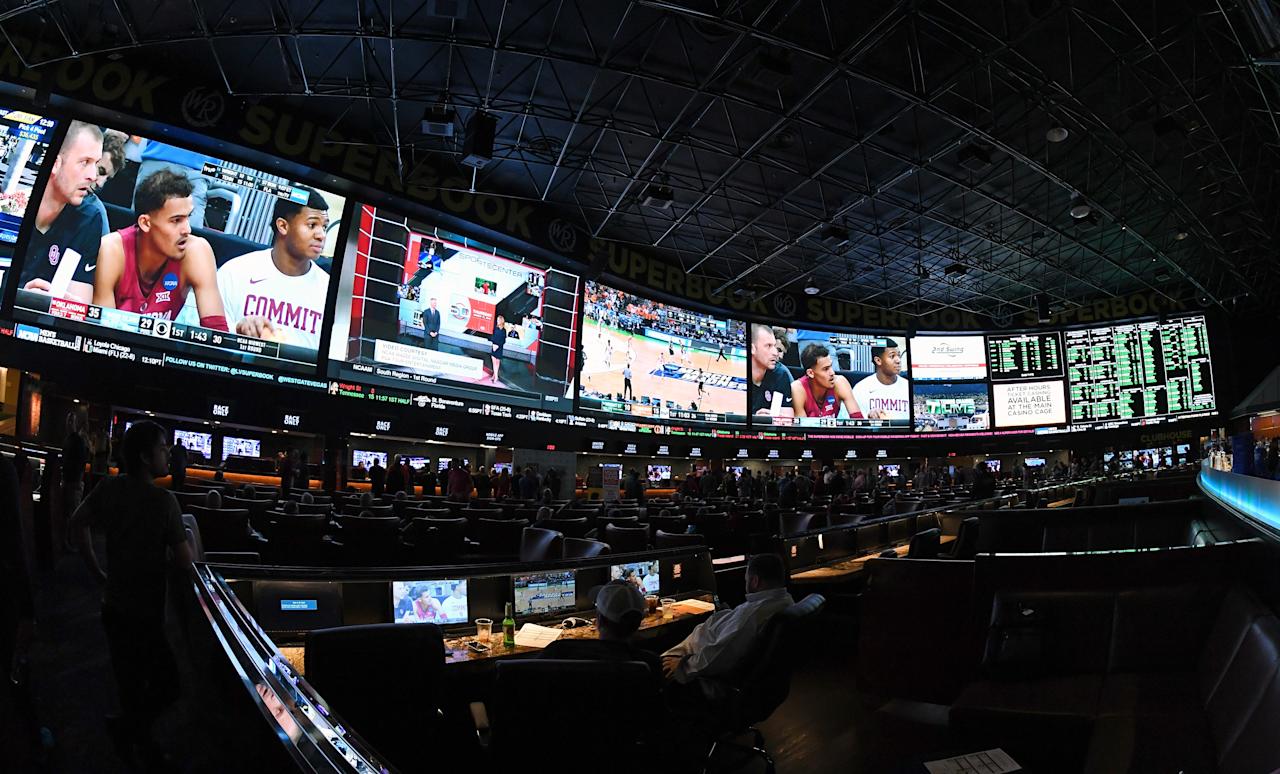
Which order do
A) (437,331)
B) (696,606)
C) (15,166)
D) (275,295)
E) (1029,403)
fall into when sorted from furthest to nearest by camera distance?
1. (1029,403)
2. (437,331)
3. (275,295)
4. (15,166)
5. (696,606)

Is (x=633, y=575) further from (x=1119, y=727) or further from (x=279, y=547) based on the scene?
(x=279, y=547)

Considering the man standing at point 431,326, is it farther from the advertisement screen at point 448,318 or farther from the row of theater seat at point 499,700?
the row of theater seat at point 499,700

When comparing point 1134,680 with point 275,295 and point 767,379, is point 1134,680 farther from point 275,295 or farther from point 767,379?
point 767,379

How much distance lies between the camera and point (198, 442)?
42.6ft

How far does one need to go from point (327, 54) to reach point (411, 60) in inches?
50.4

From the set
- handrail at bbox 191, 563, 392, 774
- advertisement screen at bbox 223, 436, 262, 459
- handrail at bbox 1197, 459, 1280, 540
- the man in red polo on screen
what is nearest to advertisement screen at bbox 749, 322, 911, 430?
advertisement screen at bbox 223, 436, 262, 459

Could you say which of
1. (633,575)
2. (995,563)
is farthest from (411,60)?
(995,563)

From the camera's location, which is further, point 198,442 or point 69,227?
point 198,442

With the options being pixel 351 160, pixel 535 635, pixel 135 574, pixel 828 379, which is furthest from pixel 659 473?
pixel 135 574

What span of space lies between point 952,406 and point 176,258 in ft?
77.9

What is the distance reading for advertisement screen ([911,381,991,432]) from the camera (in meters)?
24.4

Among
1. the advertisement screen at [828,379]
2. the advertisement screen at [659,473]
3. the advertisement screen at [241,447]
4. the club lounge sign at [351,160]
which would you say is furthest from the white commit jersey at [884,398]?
the advertisement screen at [241,447]

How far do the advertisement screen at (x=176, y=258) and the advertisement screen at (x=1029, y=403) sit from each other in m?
23.0

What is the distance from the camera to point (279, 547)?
577 centimetres
